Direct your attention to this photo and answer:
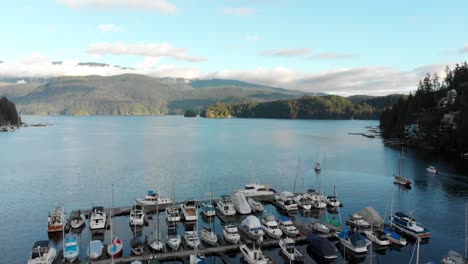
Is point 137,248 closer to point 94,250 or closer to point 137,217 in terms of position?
point 94,250

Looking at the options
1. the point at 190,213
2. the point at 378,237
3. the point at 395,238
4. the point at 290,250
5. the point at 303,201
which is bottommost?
the point at 290,250

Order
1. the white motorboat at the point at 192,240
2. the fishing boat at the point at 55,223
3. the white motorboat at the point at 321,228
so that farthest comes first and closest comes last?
the fishing boat at the point at 55,223, the white motorboat at the point at 321,228, the white motorboat at the point at 192,240

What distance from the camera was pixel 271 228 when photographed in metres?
40.0

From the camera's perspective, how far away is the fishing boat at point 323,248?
34.1 meters

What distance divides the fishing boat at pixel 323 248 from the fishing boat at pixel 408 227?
1080cm

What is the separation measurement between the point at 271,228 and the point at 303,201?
487 inches

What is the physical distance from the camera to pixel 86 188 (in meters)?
63.9


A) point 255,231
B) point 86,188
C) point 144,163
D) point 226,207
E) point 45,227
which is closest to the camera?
point 255,231

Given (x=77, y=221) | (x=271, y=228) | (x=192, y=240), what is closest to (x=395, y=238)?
(x=271, y=228)

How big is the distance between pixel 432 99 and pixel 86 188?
403 feet

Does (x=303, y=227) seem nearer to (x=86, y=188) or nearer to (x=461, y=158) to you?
(x=86, y=188)

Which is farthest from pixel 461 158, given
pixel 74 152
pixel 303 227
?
pixel 74 152

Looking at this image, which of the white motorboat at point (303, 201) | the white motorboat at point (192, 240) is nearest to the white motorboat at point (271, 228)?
the white motorboat at point (192, 240)

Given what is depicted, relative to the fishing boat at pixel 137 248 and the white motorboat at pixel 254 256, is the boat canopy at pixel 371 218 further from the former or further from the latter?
the fishing boat at pixel 137 248
